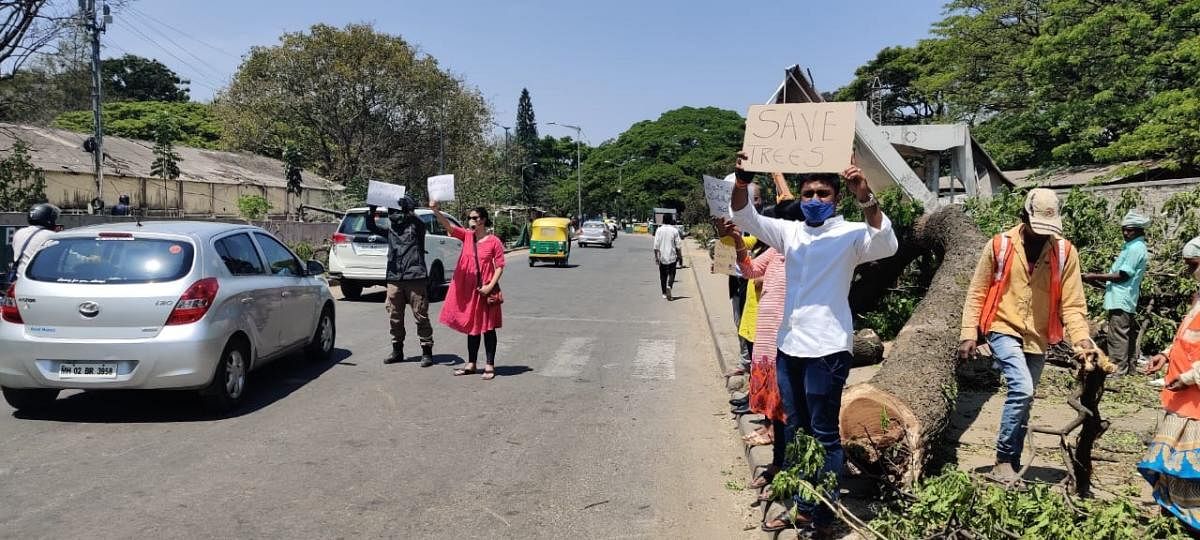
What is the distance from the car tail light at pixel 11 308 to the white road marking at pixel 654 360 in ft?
17.9

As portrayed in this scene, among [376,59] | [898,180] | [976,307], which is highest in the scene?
[376,59]

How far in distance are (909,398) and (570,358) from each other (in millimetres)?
5461

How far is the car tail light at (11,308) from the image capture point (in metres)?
6.29

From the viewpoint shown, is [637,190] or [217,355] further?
[637,190]

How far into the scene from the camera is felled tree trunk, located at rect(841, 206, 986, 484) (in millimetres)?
4551

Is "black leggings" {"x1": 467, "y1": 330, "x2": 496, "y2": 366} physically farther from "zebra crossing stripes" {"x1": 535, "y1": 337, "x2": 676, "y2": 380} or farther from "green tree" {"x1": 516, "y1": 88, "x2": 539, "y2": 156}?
"green tree" {"x1": 516, "y1": 88, "x2": 539, "y2": 156}

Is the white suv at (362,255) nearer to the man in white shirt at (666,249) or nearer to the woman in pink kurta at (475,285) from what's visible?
the man in white shirt at (666,249)

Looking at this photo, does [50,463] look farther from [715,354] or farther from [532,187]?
[532,187]

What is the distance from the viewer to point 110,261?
21.0 feet

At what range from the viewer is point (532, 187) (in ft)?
288

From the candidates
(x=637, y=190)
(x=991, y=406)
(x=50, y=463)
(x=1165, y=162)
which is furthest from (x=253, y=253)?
(x=637, y=190)

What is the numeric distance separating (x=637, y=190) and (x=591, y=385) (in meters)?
76.7

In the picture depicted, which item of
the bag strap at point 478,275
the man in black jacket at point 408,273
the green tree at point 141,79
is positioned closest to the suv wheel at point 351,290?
the man in black jacket at point 408,273

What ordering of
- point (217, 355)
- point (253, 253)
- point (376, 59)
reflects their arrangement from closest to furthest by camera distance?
point (217, 355) < point (253, 253) < point (376, 59)
